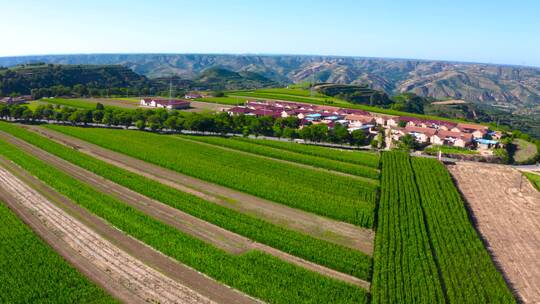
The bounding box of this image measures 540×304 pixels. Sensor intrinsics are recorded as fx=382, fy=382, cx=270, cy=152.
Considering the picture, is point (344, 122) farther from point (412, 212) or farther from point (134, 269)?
point (134, 269)

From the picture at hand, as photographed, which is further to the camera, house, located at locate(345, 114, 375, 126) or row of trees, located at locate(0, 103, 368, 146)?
house, located at locate(345, 114, 375, 126)

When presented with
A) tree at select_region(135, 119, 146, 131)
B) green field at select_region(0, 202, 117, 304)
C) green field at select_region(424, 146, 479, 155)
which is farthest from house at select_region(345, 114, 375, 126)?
green field at select_region(0, 202, 117, 304)

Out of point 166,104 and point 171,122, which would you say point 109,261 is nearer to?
point 171,122

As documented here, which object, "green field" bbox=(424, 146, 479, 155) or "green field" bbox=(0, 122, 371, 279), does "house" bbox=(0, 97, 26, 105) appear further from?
"green field" bbox=(424, 146, 479, 155)

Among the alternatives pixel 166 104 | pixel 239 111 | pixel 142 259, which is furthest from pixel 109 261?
pixel 166 104

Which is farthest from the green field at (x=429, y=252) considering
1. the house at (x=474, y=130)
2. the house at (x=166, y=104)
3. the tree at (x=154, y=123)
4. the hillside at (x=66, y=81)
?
the hillside at (x=66, y=81)
